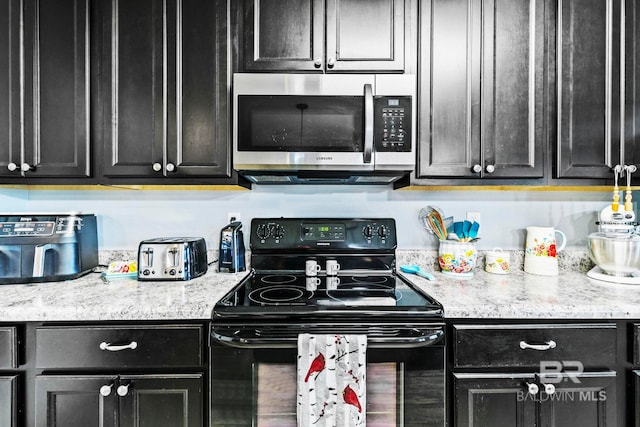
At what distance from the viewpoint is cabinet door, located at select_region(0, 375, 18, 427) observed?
109 centimetres

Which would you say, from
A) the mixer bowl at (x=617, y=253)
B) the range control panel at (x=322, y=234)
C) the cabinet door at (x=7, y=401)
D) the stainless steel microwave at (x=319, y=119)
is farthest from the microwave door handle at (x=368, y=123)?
the cabinet door at (x=7, y=401)

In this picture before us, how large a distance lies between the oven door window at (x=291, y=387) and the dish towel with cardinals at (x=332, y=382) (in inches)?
2.3

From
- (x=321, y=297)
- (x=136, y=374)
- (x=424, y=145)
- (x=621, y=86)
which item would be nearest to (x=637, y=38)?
(x=621, y=86)

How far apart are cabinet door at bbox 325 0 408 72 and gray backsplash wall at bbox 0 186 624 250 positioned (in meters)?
0.66

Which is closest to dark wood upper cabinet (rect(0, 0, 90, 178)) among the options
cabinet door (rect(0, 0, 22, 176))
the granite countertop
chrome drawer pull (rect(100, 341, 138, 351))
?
cabinet door (rect(0, 0, 22, 176))

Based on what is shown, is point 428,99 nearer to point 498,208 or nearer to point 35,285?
point 498,208

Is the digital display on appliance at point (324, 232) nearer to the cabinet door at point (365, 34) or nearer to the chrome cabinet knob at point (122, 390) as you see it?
the cabinet door at point (365, 34)

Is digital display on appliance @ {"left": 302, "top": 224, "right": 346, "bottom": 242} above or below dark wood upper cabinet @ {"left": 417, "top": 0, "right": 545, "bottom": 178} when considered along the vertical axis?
below

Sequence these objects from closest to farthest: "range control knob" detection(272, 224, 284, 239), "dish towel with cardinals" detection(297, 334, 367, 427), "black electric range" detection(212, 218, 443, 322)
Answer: "dish towel with cardinals" detection(297, 334, 367, 427) < "black electric range" detection(212, 218, 443, 322) < "range control knob" detection(272, 224, 284, 239)

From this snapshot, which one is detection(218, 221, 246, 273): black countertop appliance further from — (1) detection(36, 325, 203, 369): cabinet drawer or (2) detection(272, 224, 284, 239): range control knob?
(1) detection(36, 325, 203, 369): cabinet drawer

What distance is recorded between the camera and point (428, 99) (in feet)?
4.84

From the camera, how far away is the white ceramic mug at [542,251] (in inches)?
65.9

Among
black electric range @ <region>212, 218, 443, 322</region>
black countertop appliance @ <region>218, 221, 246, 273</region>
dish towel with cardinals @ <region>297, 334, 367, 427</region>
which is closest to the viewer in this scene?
dish towel with cardinals @ <region>297, 334, 367, 427</region>

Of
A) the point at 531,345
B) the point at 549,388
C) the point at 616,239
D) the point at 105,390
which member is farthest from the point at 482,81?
the point at 105,390
